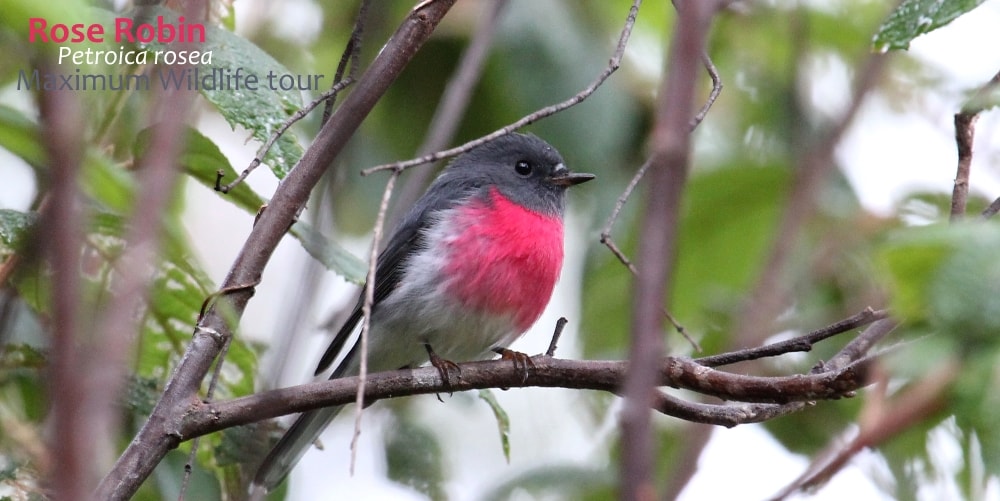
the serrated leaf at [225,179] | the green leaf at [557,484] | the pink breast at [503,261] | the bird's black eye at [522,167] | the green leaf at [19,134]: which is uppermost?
the bird's black eye at [522,167]

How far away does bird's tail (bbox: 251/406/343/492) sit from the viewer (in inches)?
148

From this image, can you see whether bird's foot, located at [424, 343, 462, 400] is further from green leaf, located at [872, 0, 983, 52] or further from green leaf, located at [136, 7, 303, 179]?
green leaf, located at [872, 0, 983, 52]

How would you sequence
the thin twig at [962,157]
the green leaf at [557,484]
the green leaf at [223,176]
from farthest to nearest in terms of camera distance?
the green leaf at [557,484], the green leaf at [223,176], the thin twig at [962,157]

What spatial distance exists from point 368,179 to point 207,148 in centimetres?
207

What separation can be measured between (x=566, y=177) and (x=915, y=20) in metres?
2.62

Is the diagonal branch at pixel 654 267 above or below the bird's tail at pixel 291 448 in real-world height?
below

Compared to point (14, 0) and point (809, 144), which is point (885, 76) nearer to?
point (809, 144)

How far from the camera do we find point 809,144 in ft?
17.3

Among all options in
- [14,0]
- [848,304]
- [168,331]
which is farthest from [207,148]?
[848,304]

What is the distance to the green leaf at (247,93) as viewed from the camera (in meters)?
2.99

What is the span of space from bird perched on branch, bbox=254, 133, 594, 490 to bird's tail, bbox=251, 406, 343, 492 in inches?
1.0

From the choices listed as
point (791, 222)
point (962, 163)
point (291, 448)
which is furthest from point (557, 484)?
point (962, 163)

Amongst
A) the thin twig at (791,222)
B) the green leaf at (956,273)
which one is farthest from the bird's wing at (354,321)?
the green leaf at (956,273)

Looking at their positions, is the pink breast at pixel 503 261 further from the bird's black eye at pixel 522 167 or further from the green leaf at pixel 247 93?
the green leaf at pixel 247 93
